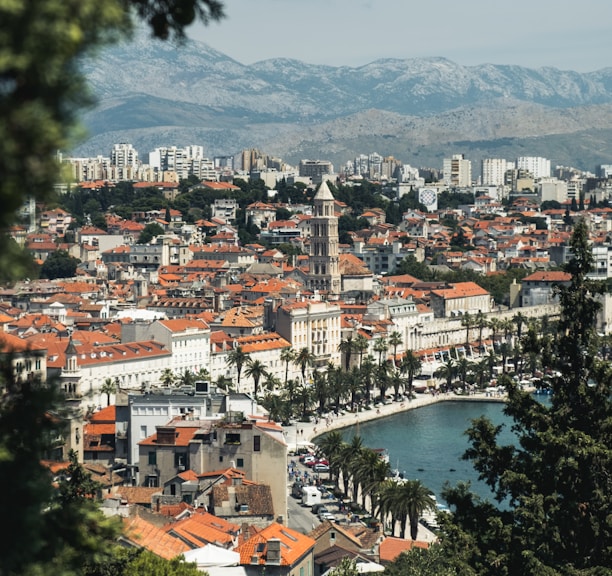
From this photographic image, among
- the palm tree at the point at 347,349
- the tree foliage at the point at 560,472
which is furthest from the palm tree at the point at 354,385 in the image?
the tree foliage at the point at 560,472

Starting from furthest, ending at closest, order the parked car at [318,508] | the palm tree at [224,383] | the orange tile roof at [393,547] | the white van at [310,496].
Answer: the palm tree at [224,383] → the white van at [310,496] → the parked car at [318,508] → the orange tile roof at [393,547]

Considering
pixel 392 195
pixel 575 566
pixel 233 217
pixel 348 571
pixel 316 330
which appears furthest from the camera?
pixel 392 195

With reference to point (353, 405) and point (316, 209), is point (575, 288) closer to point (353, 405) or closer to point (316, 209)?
point (353, 405)

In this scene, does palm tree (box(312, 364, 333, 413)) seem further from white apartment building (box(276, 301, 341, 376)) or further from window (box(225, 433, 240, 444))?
window (box(225, 433, 240, 444))

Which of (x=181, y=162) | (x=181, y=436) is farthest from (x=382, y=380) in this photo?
(x=181, y=162)

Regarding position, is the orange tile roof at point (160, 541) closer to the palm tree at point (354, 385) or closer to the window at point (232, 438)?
the window at point (232, 438)

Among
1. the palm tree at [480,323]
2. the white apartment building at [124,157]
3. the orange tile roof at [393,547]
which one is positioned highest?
the white apartment building at [124,157]

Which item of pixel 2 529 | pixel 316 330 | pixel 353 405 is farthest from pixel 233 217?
pixel 2 529

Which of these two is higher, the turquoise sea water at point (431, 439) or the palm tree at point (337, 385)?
the palm tree at point (337, 385)
